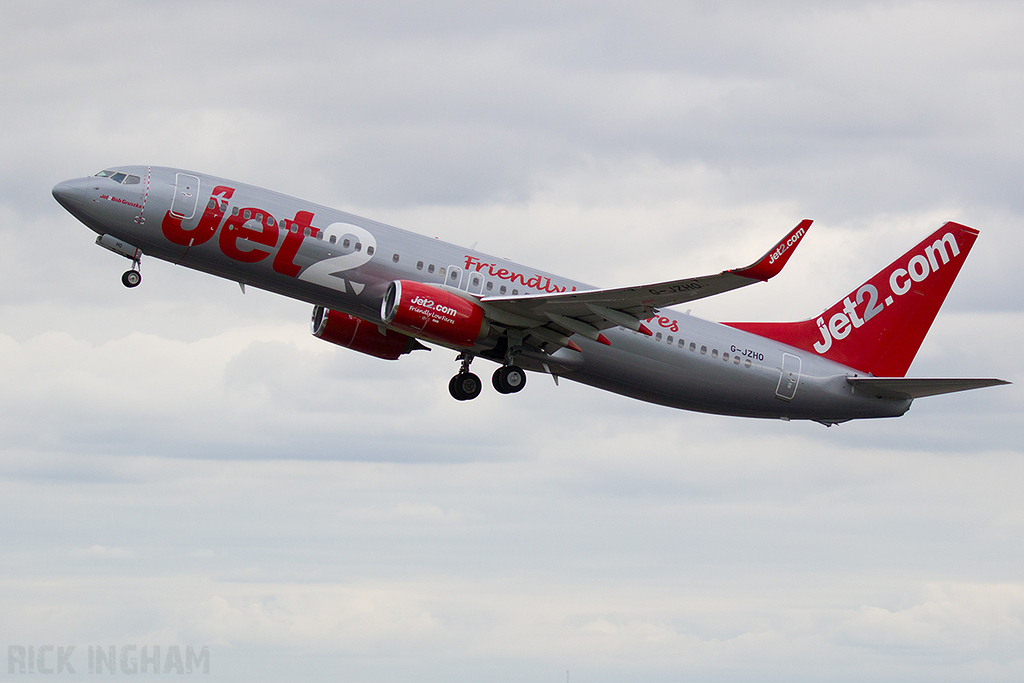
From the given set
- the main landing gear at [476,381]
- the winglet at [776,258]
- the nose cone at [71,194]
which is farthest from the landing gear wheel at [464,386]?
the nose cone at [71,194]

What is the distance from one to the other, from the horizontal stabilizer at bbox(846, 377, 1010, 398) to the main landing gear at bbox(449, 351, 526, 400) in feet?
45.6

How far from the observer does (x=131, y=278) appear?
4762 cm

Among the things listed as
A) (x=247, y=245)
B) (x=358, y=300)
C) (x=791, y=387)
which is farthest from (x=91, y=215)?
(x=791, y=387)

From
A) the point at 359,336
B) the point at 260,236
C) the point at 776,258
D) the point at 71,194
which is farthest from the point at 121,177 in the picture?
the point at 776,258

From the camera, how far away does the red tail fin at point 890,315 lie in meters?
56.0

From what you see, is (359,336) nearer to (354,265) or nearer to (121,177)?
(354,265)

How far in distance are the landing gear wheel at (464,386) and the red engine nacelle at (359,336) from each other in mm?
3260

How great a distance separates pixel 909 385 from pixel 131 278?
29.5 meters

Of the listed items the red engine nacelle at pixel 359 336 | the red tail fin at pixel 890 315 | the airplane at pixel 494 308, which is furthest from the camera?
the red tail fin at pixel 890 315

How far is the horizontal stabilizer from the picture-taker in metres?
51.1

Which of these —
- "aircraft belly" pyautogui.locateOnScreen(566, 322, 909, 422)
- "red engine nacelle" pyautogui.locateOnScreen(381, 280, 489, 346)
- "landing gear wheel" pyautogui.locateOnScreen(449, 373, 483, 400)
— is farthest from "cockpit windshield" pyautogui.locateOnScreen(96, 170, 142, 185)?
"aircraft belly" pyautogui.locateOnScreen(566, 322, 909, 422)

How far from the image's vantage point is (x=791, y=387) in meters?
53.8

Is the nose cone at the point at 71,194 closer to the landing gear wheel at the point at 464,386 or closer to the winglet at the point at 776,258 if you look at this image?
the landing gear wheel at the point at 464,386

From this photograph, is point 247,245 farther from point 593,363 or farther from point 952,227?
point 952,227
